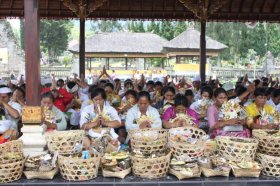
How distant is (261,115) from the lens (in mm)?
5008

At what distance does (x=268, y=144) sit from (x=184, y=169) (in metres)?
0.94

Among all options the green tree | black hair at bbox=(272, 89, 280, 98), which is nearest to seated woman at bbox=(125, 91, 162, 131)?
black hair at bbox=(272, 89, 280, 98)

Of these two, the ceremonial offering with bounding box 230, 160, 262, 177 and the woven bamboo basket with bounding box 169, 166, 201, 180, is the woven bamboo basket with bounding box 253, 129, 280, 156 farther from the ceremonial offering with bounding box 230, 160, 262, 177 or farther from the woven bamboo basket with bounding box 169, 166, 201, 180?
→ the woven bamboo basket with bounding box 169, 166, 201, 180

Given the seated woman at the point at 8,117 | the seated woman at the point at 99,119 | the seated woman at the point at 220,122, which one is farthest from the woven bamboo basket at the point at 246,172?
the seated woman at the point at 8,117

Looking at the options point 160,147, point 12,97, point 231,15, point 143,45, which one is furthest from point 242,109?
point 143,45

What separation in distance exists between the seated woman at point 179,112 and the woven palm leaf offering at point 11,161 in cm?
178

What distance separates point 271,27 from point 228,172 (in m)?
36.9

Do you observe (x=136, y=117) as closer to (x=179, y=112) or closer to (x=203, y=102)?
(x=179, y=112)

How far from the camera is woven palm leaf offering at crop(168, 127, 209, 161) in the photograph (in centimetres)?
389

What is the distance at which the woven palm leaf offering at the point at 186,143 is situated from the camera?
3.89 meters

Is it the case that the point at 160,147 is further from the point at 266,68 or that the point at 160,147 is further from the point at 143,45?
the point at 266,68

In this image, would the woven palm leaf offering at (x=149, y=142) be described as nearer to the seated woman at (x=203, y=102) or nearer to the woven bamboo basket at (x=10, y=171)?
the woven bamboo basket at (x=10, y=171)

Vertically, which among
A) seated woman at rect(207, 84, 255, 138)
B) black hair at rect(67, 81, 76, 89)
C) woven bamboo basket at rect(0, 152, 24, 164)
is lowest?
woven bamboo basket at rect(0, 152, 24, 164)

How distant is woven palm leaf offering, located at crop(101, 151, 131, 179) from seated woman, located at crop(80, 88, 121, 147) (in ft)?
1.99
